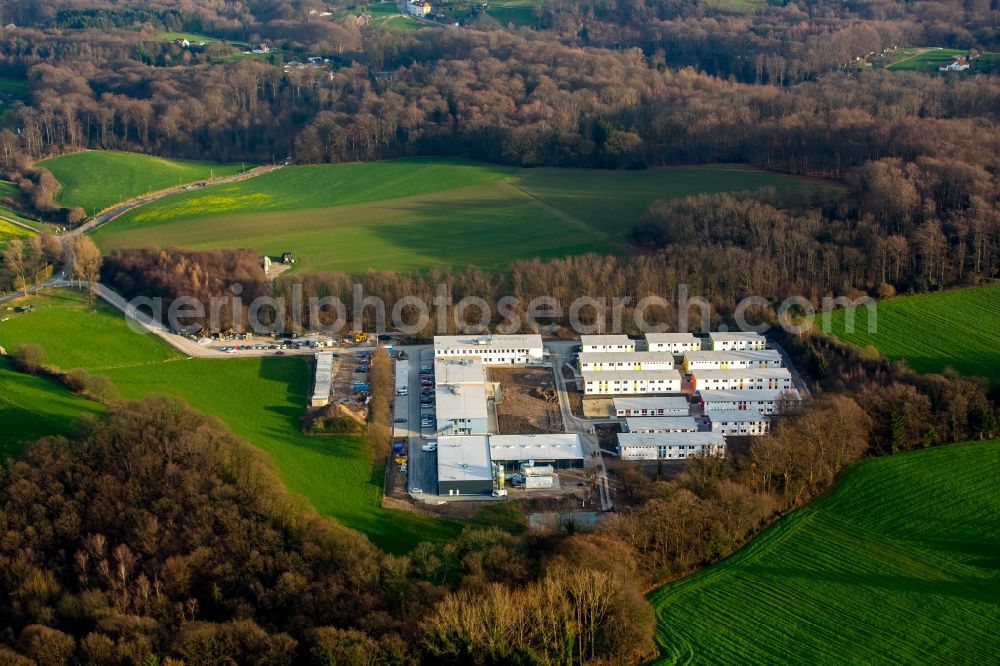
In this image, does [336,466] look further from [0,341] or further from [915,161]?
[915,161]

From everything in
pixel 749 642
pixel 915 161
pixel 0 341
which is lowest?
pixel 749 642

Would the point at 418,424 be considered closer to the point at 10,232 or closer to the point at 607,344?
the point at 607,344

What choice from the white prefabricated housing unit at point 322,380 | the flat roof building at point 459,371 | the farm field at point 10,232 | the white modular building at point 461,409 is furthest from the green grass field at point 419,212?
the white modular building at point 461,409

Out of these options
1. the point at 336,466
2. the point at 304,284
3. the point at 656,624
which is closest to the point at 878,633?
the point at 656,624

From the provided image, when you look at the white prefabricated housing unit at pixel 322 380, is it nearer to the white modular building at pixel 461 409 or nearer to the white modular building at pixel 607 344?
the white modular building at pixel 461 409

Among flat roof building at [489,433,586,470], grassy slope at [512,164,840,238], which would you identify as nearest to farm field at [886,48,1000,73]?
grassy slope at [512,164,840,238]

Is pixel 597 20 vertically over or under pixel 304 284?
over

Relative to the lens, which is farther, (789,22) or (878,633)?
(789,22)
